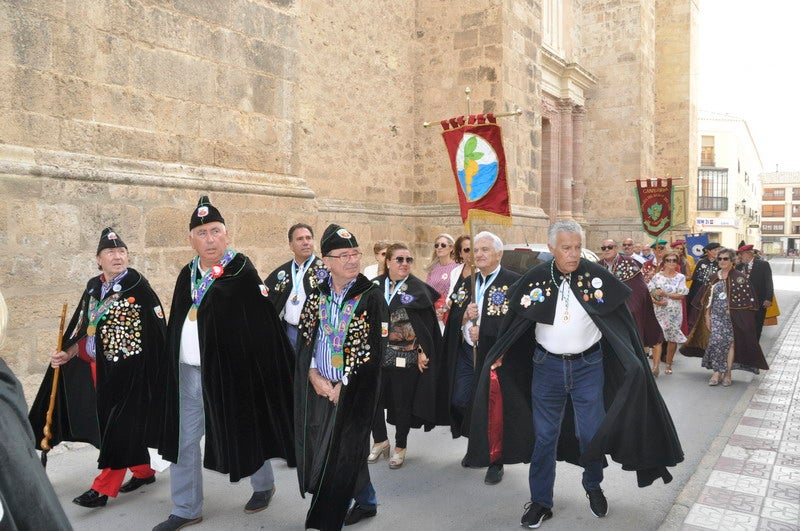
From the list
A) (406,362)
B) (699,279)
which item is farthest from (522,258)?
(406,362)

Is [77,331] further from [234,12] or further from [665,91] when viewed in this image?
[665,91]

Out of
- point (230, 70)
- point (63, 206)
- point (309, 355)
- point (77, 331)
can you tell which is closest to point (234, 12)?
point (230, 70)

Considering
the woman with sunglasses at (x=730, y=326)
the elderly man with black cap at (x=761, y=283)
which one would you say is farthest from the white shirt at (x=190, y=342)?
the elderly man with black cap at (x=761, y=283)

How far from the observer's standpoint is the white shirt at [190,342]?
12.6 ft

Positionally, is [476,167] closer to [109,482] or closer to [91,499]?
[109,482]

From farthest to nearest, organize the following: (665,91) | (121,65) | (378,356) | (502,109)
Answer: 1. (665,91)
2. (502,109)
3. (121,65)
4. (378,356)

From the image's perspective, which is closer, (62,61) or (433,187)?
(62,61)

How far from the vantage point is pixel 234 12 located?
680 cm

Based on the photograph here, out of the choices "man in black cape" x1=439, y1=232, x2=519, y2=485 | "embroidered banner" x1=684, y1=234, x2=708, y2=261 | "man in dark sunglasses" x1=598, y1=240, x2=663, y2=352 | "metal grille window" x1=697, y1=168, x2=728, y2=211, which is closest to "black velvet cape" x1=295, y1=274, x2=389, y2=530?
"man in black cape" x1=439, y1=232, x2=519, y2=485

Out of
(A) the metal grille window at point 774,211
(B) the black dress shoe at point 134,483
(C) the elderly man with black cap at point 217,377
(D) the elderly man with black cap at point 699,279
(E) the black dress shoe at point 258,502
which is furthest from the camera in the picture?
(A) the metal grille window at point 774,211

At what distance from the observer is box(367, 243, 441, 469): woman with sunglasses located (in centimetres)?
514

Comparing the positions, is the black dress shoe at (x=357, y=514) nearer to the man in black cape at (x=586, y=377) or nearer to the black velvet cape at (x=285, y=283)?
the man in black cape at (x=586, y=377)

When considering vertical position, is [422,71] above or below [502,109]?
above

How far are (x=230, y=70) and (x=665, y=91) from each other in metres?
21.9
